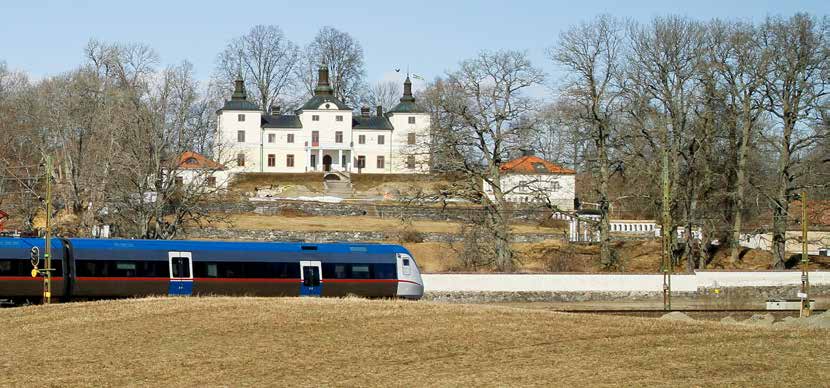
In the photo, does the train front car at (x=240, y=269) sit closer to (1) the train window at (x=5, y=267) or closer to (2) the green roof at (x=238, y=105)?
(1) the train window at (x=5, y=267)

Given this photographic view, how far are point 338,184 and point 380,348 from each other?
82967 mm

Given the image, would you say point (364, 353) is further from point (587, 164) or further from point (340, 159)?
point (340, 159)

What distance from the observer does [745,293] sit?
55.4m

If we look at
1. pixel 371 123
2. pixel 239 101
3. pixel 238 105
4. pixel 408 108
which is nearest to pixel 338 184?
pixel 371 123

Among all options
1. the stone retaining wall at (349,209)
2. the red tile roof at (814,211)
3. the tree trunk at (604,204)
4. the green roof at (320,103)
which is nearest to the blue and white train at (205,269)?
the tree trunk at (604,204)

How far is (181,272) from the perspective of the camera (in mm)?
39312

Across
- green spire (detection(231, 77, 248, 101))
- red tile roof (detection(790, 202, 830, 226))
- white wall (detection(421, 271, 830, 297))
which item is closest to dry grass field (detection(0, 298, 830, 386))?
white wall (detection(421, 271, 830, 297))

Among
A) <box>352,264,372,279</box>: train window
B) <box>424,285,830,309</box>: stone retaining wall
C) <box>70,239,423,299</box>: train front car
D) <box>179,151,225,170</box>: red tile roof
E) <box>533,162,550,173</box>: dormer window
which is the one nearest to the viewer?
<box>70,239,423,299</box>: train front car

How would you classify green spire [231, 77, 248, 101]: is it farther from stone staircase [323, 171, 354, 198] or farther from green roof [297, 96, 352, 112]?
stone staircase [323, 171, 354, 198]

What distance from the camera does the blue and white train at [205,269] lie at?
3750 centimetres

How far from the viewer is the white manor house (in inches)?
4606

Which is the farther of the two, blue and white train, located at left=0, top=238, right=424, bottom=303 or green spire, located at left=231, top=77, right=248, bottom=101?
green spire, located at left=231, top=77, right=248, bottom=101

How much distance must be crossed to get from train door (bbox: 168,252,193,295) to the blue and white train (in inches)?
1.3

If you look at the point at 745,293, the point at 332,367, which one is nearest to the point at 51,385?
the point at 332,367
